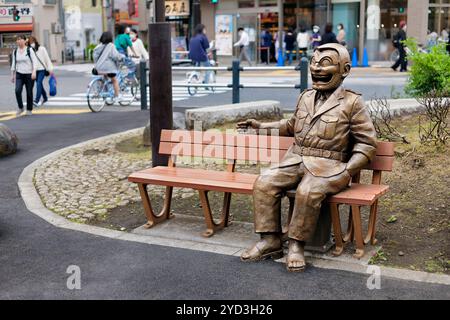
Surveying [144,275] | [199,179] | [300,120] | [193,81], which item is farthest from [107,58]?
[144,275]

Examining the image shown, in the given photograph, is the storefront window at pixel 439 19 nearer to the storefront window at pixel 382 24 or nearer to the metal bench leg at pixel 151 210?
the storefront window at pixel 382 24

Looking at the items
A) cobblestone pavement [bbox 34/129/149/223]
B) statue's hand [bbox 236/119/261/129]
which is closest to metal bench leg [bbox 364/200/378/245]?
statue's hand [bbox 236/119/261/129]

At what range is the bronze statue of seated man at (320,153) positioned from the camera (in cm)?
484

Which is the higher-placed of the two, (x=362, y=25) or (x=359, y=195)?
(x=362, y=25)

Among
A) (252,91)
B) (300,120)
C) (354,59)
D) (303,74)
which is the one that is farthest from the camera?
(354,59)

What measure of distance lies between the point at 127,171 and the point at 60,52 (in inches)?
1274

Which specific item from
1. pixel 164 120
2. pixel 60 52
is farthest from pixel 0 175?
pixel 60 52

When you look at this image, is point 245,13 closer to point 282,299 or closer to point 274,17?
point 274,17

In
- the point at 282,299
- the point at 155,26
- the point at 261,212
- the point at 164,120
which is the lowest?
the point at 282,299

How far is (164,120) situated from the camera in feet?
23.6

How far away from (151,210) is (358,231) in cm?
197

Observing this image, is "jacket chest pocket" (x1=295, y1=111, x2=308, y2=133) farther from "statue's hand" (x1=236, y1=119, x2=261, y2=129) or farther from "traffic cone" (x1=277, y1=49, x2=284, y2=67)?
"traffic cone" (x1=277, y1=49, x2=284, y2=67)

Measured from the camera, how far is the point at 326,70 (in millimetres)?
4945

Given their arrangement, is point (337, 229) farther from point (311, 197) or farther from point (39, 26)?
point (39, 26)
